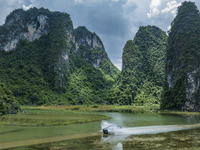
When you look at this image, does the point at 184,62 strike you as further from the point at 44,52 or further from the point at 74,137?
the point at 44,52

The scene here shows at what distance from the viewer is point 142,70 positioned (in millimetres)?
140875

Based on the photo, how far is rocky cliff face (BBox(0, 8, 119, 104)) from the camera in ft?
390

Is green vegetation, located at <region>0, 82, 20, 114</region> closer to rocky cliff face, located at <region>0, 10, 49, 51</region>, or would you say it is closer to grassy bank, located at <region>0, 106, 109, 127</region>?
grassy bank, located at <region>0, 106, 109, 127</region>

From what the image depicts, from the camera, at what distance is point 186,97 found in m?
59.8

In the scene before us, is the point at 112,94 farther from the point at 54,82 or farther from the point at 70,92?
the point at 54,82

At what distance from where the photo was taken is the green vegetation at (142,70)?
11678 centimetres

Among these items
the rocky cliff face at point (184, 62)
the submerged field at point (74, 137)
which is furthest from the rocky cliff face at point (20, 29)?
the submerged field at point (74, 137)

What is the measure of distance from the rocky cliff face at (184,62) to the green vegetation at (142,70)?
36060 mm

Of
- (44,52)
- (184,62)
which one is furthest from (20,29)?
(184,62)

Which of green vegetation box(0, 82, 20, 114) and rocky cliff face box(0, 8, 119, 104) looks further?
rocky cliff face box(0, 8, 119, 104)

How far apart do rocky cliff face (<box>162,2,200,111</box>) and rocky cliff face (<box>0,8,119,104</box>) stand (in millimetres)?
57422

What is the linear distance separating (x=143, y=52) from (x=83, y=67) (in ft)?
176

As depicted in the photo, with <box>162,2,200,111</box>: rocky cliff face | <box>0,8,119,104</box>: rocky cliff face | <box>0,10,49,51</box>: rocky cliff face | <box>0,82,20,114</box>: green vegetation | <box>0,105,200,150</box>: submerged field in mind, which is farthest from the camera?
→ <box>0,10,49,51</box>: rocky cliff face

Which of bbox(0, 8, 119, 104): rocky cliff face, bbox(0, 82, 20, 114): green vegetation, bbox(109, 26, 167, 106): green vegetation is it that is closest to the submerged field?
bbox(0, 82, 20, 114): green vegetation
